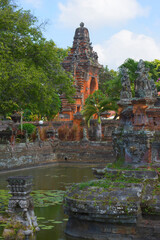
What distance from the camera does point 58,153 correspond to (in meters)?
27.2

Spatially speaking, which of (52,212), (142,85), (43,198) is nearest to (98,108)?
(43,198)

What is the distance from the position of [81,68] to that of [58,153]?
12860 millimetres

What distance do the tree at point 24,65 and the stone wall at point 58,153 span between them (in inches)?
130

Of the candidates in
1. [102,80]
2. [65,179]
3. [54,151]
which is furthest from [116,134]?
[102,80]

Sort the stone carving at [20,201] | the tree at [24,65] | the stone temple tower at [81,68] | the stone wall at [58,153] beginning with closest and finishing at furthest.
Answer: the stone carving at [20,201] → the tree at [24,65] → the stone wall at [58,153] → the stone temple tower at [81,68]

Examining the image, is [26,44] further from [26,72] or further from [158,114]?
[158,114]

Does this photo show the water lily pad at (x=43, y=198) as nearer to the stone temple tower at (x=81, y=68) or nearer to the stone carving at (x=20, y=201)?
the stone carving at (x=20, y=201)

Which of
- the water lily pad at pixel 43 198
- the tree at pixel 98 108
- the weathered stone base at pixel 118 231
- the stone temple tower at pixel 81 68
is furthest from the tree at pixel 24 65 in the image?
the stone temple tower at pixel 81 68

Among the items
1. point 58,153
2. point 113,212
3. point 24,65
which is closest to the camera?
point 113,212

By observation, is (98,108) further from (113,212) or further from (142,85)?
(113,212)

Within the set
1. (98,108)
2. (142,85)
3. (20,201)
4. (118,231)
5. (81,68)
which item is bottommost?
(118,231)

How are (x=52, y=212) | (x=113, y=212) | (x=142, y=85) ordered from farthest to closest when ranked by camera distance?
1. (x=142, y=85)
2. (x=52, y=212)
3. (x=113, y=212)

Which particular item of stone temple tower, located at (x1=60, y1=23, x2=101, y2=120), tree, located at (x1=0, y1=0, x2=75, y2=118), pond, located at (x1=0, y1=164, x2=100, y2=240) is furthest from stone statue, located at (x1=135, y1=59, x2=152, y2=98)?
stone temple tower, located at (x1=60, y1=23, x2=101, y2=120)

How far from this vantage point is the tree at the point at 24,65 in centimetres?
1763
